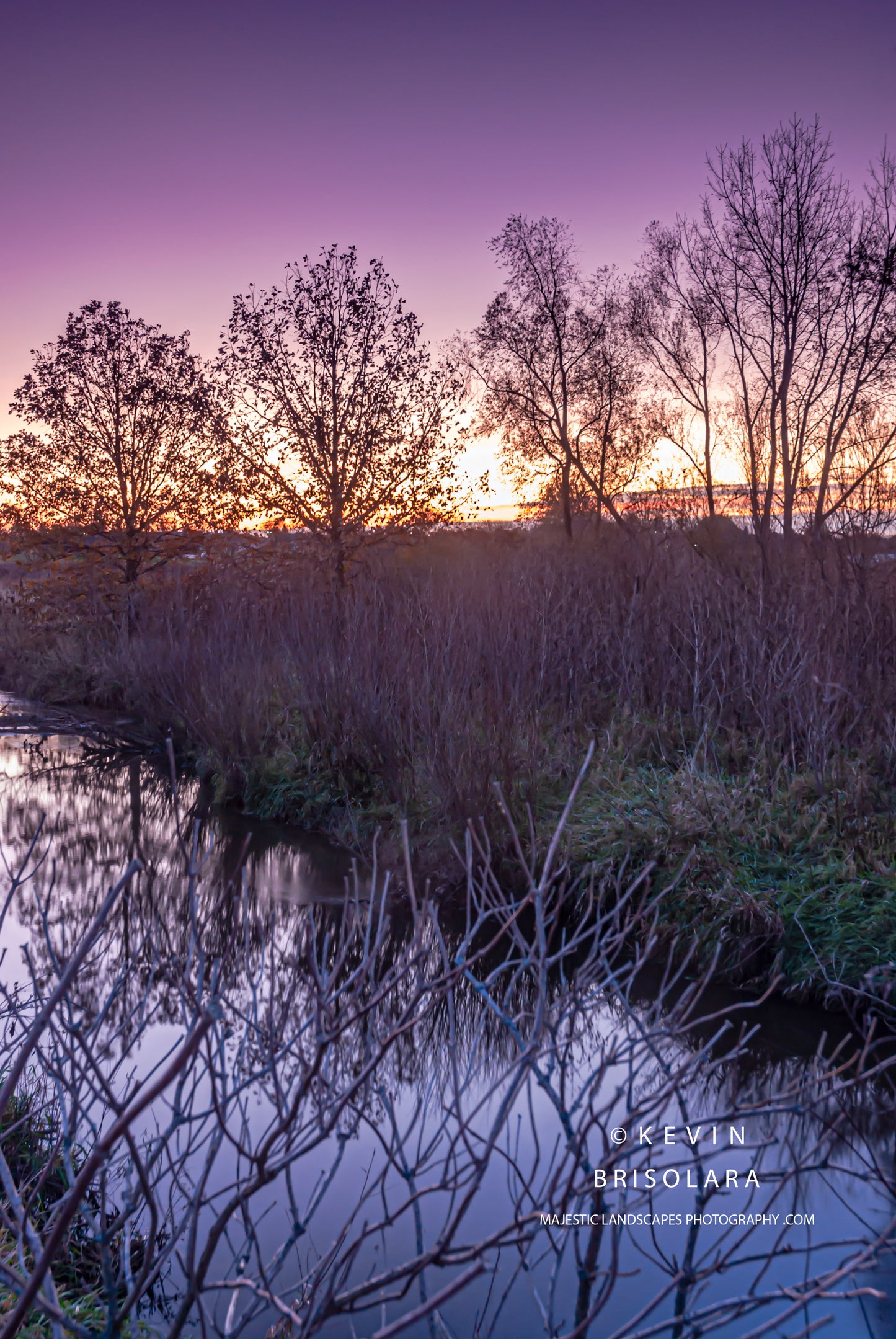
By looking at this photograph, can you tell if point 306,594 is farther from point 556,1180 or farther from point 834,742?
point 556,1180

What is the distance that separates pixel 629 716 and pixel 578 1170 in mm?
4801

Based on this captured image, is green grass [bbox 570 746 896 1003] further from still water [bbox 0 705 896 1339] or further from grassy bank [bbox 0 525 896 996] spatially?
still water [bbox 0 705 896 1339]

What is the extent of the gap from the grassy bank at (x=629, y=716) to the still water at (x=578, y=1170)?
739 millimetres

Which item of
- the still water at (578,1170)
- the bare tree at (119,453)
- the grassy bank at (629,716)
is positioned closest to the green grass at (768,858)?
the grassy bank at (629,716)

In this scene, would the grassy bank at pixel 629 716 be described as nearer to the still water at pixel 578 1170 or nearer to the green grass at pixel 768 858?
the green grass at pixel 768 858

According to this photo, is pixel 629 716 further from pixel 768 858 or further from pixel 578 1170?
pixel 578 1170

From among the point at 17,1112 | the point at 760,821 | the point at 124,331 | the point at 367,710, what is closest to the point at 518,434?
the point at 124,331

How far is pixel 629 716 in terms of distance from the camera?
837 cm

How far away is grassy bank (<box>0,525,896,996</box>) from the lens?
579 centimetres

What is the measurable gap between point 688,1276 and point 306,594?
9.66 metres

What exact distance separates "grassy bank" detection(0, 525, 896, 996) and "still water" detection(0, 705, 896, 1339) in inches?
29.1

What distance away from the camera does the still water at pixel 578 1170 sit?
1825 millimetres

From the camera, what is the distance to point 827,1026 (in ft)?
16.5

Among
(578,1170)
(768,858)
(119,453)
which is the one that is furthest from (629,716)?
(119,453)
